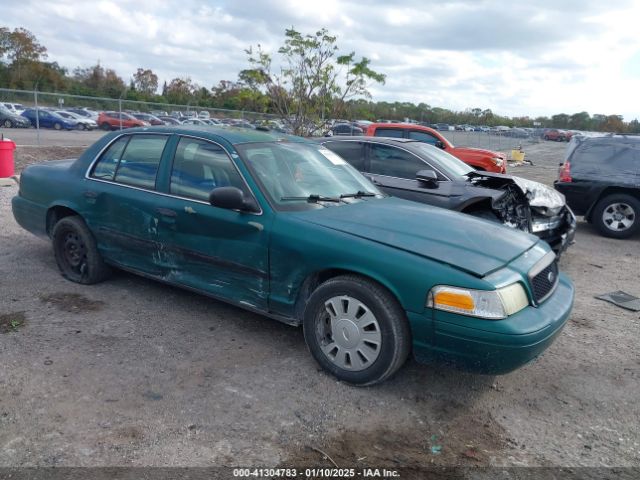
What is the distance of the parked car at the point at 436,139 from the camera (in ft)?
41.6

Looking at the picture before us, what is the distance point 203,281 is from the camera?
167 inches

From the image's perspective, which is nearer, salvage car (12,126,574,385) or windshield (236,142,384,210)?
salvage car (12,126,574,385)

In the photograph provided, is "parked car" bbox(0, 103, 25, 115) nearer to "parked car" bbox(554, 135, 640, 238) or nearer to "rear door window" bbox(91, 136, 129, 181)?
"rear door window" bbox(91, 136, 129, 181)

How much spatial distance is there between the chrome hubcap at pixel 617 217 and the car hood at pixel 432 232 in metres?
5.80

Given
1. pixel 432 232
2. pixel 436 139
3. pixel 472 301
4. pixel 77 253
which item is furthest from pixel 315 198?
pixel 436 139

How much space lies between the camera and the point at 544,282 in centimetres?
370

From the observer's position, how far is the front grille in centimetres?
350

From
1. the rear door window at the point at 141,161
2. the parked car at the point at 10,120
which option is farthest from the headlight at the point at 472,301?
the parked car at the point at 10,120

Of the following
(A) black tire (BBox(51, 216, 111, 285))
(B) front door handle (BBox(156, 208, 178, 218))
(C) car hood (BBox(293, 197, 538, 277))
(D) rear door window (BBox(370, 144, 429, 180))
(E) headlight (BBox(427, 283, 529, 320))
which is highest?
(D) rear door window (BBox(370, 144, 429, 180))

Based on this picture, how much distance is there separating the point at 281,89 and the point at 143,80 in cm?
7456

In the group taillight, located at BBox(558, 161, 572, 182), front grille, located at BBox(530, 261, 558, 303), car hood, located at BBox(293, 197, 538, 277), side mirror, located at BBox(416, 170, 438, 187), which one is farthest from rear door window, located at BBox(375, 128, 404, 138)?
front grille, located at BBox(530, 261, 558, 303)

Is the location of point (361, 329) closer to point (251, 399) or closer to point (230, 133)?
point (251, 399)

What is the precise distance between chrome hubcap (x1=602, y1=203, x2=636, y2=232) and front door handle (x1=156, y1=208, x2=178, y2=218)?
7.50 metres

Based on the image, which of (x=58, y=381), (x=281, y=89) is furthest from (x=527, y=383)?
(x=281, y=89)
